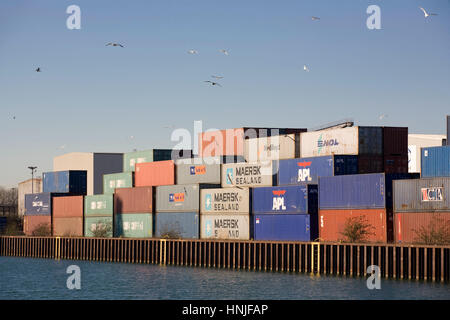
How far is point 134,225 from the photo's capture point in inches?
4033

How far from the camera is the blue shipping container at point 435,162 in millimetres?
66812

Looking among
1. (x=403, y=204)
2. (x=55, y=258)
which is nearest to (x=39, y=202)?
(x=55, y=258)

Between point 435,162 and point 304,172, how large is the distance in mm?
15750

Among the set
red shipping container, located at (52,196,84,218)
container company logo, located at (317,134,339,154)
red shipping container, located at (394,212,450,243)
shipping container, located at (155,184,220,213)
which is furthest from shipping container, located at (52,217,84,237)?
red shipping container, located at (394,212,450,243)

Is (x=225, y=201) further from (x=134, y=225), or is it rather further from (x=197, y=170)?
(x=134, y=225)

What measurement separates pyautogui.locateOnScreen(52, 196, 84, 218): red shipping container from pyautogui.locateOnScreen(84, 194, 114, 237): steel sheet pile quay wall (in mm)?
1239

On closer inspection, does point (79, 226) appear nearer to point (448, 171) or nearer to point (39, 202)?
point (39, 202)

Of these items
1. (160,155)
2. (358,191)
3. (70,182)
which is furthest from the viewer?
(70,182)

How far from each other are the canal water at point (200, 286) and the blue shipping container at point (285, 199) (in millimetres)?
6178

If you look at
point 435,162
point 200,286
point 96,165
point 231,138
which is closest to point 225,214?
point 231,138

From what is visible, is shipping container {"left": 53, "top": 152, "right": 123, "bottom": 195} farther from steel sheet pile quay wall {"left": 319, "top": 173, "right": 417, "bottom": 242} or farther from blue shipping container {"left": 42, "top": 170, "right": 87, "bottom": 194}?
steel sheet pile quay wall {"left": 319, "top": 173, "right": 417, "bottom": 242}

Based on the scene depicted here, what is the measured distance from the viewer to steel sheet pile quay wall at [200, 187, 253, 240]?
84.2 meters

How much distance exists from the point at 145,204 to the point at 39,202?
29.1 meters
